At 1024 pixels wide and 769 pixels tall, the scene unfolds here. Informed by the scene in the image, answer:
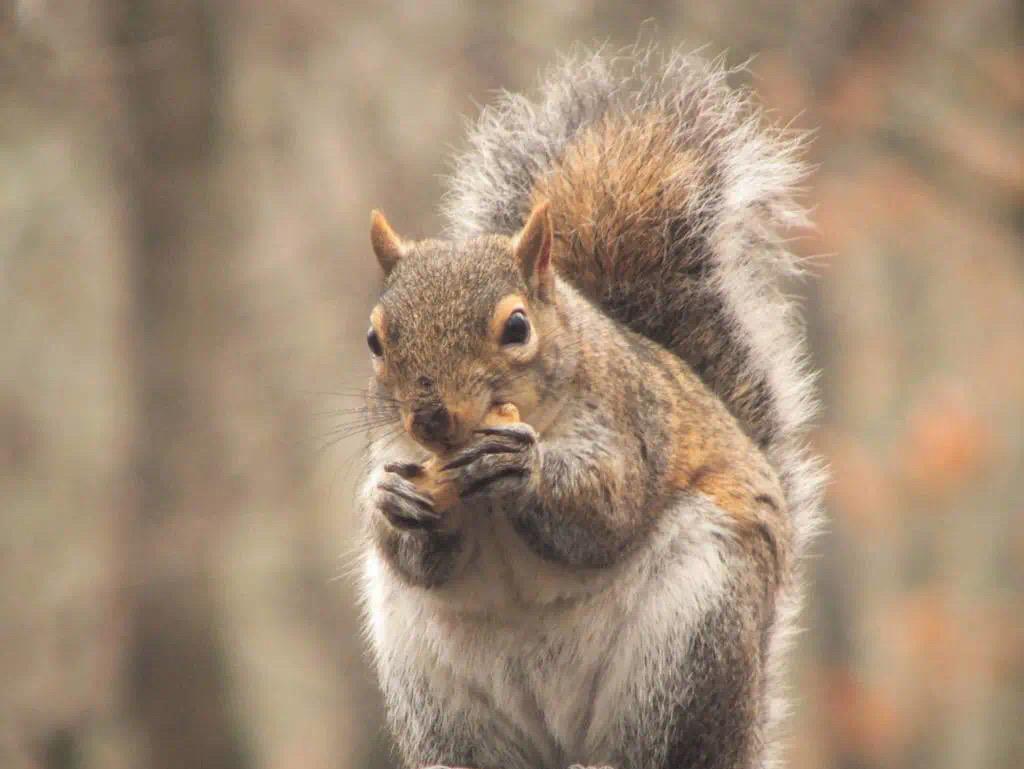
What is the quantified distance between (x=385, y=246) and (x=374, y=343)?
25cm

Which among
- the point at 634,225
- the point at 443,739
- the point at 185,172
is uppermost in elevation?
the point at 185,172

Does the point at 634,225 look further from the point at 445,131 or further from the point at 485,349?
the point at 445,131

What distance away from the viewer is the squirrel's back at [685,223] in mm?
2992

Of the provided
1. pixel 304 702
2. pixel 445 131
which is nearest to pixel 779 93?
pixel 445 131

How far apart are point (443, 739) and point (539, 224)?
2.90 feet

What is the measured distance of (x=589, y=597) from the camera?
8.26 ft

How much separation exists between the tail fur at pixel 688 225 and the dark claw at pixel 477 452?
782 millimetres

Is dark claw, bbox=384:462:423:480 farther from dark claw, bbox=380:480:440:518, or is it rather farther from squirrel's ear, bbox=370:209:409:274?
squirrel's ear, bbox=370:209:409:274

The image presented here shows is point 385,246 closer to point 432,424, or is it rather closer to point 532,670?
point 432,424

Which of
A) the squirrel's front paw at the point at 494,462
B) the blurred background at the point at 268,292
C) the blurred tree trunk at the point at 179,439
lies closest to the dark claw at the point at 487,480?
the squirrel's front paw at the point at 494,462

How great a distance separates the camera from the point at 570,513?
2.44 metres

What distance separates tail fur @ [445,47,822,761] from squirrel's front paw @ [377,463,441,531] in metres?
0.76

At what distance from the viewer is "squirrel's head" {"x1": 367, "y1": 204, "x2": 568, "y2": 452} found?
88.4 inches

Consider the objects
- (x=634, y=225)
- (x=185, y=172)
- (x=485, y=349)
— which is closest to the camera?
(x=485, y=349)
